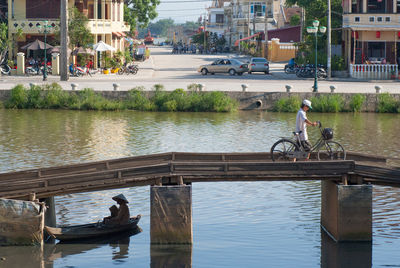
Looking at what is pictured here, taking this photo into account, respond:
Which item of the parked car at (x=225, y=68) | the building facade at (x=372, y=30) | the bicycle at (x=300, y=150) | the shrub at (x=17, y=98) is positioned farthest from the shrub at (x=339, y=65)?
the bicycle at (x=300, y=150)

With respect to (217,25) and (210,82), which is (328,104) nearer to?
(210,82)

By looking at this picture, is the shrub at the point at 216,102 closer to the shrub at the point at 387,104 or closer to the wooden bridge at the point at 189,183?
the shrub at the point at 387,104

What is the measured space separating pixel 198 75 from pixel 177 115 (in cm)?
1911

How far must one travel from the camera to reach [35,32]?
5522 centimetres

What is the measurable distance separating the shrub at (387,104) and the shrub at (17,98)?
16.8 metres

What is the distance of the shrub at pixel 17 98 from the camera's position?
39.2 meters

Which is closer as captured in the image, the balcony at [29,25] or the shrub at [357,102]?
the shrub at [357,102]

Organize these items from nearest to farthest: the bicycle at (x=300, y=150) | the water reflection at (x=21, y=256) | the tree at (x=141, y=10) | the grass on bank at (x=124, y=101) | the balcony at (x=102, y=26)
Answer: the water reflection at (x=21, y=256) < the bicycle at (x=300, y=150) < the grass on bank at (x=124, y=101) < the balcony at (x=102, y=26) < the tree at (x=141, y=10)

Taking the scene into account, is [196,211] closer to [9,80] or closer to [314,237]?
[314,237]

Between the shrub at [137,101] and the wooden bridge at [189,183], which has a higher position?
the shrub at [137,101]

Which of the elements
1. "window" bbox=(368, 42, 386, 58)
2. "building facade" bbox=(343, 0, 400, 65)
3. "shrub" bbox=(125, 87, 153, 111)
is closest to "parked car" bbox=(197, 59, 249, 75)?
"building facade" bbox=(343, 0, 400, 65)

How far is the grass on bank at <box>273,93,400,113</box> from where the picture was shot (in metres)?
38.7

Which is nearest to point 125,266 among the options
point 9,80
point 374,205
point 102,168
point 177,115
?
point 102,168

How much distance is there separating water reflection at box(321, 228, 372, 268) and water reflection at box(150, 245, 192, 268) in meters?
2.63
